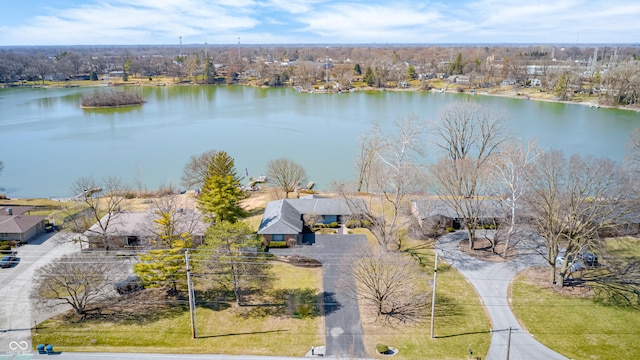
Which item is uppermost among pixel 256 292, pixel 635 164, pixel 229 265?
pixel 635 164

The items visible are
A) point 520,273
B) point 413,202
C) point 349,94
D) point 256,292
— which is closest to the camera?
point 256,292

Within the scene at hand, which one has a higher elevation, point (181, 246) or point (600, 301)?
point (181, 246)

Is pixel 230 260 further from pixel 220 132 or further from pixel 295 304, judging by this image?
pixel 220 132

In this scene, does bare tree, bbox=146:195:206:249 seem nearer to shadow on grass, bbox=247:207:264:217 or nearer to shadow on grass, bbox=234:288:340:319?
shadow on grass, bbox=247:207:264:217

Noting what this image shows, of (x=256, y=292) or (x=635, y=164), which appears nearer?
(x=256, y=292)

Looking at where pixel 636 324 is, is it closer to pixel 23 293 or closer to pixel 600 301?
pixel 600 301

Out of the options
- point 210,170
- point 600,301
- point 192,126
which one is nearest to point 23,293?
point 210,170
